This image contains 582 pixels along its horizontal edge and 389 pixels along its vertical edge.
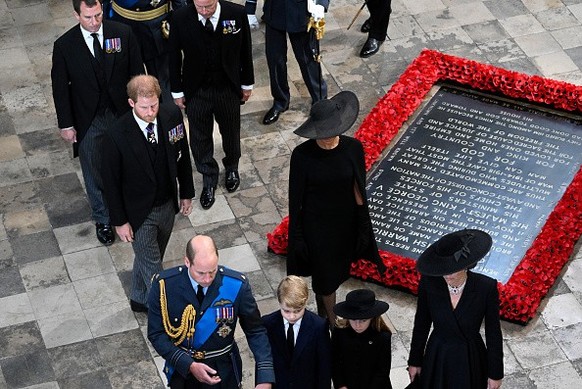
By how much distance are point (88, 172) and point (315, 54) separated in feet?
8.00

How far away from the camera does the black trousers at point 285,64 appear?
12.4 meters

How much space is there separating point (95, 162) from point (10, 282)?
3.75 feet

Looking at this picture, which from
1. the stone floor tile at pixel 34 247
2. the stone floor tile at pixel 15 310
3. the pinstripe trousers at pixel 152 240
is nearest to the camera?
the pinstripe trousers at pixel 152 240

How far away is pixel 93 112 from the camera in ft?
35.6

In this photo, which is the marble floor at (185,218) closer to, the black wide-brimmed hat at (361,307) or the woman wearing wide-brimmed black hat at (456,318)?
the woman wearing wide-brimmed black hat at (456,318)


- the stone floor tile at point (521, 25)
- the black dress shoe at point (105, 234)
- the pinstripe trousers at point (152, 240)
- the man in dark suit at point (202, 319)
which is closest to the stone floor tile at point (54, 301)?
the black dress shoe at point (105, 234)

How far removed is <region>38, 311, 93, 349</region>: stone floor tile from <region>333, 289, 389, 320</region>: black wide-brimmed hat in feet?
8.34

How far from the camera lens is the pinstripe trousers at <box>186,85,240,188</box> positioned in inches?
446

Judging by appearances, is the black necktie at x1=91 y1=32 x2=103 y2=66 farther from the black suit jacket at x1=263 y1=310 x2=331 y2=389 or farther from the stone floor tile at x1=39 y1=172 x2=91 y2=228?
the black suit jacket at x1=263 y1=310 x2=331 y2=389

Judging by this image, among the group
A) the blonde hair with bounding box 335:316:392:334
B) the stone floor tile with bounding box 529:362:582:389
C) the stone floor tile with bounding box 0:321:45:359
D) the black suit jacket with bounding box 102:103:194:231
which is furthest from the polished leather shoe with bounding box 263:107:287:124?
the blonde hair with bounding box 335:316:392:334

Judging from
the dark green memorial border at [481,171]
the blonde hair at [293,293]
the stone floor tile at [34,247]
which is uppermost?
the blonde hair at [293,293]

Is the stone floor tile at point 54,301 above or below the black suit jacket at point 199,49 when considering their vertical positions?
below

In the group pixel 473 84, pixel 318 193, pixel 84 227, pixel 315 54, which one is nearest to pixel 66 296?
pixel 84 227

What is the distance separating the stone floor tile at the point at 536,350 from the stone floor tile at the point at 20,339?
3475 millimetres
